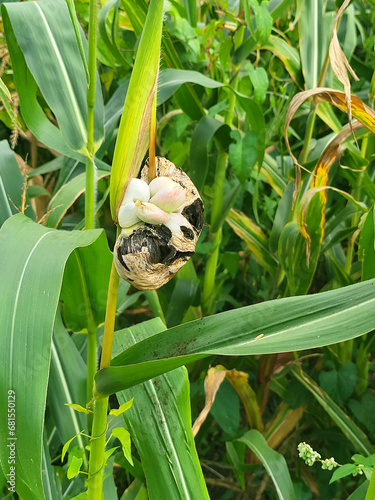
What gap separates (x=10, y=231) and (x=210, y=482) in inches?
33.7

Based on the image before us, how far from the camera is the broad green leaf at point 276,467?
795mm

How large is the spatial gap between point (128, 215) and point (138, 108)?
77mm

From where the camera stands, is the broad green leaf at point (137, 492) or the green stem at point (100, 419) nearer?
the green stem at point (100, 419)

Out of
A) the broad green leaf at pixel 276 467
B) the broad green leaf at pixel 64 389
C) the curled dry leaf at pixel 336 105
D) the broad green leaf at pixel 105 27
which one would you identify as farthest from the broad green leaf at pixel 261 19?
the broad green leaf at pixel 276 467

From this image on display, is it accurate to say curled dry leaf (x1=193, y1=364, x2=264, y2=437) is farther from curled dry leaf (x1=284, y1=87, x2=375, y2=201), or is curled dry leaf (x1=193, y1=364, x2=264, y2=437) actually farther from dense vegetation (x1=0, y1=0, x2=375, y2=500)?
curled dry leaf (x1=284, y1=87, x2=375, y2=201)

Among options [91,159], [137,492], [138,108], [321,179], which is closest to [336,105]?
[321,179]

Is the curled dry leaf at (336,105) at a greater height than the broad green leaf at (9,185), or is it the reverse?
the curled dry leaf at (336,105)

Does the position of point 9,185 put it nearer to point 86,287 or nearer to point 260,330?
point 86,287

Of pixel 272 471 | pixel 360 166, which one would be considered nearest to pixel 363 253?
pixel 360 166

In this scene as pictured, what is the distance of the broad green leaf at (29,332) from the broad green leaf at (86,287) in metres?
0.18

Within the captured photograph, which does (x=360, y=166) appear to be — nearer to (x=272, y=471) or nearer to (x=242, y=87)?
(x=242, y=87)

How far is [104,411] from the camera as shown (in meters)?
0.47

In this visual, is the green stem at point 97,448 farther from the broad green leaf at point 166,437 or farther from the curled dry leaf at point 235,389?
the curled dry leaf at point 235,389

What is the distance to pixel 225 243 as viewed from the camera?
1111mm
